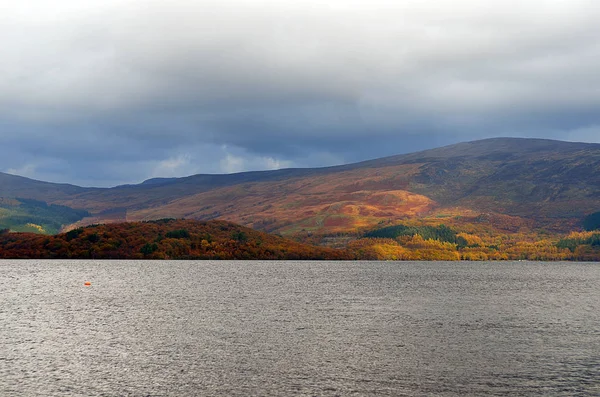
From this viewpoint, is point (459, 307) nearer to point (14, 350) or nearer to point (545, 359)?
point (545, 359)

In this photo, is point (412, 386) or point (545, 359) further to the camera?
point (545, 359)

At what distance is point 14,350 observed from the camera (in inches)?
2808

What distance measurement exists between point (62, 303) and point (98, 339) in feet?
189

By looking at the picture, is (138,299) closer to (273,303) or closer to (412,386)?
(273,303)

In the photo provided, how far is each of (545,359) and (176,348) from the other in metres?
47.0

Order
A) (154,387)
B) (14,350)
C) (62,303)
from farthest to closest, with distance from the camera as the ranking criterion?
(62,303), (14,350), (154,387)

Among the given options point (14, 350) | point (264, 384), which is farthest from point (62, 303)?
point (264, 384)

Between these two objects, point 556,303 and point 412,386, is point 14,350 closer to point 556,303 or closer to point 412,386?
point 412,386

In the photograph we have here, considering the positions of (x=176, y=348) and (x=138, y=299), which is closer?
(x=176, y=348)

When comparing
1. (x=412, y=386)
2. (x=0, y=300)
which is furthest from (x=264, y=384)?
(x=0, y=300)

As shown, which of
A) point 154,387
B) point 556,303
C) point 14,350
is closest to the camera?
point 154,387

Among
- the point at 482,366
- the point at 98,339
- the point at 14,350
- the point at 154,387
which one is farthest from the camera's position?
the point at 98,339

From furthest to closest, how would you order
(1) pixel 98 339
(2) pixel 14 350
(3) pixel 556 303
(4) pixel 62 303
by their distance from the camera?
1. (3) pixel 556 303
2. (4) pixel 62 303
3. (1) pixel 98 339
4. (2) pixel 14 350

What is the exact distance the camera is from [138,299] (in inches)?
5748
